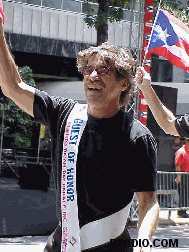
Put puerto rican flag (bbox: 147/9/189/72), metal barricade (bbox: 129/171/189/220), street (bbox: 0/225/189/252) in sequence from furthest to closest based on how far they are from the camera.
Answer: metal barricade (bbox: 129/171/189/220) → street (bbox: 0/225/189/252) → puerto rican flag (bbox: 147/9/189/72)

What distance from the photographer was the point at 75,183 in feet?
10.2

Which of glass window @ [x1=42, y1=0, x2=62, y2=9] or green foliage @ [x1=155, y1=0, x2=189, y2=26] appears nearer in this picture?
glass window @ [x1=42, y1=0, x2=62, y2=9]

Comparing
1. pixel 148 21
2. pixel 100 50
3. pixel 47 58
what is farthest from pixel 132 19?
pixel 100 50

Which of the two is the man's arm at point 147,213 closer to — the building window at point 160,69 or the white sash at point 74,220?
the white sash at point 74,220

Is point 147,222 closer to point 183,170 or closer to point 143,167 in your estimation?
point 143,167

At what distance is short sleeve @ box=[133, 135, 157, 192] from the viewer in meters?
3.13

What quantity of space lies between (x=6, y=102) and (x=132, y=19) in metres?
2.77

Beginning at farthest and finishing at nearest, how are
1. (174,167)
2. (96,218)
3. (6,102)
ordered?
(174,167) → (6,102) → (96,218)

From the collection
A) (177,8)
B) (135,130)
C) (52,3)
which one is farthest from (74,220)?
(177,8)

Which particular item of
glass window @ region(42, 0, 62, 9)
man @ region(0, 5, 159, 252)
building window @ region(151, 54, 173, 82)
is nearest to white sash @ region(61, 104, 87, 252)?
man @ region(0, 5, 159, 252)

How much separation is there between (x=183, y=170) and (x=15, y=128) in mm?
3883

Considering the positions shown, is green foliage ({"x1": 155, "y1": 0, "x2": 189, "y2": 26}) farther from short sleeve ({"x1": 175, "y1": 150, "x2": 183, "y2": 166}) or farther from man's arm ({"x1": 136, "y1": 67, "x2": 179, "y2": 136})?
man's arm ({"x1": 136, "y1": 67, "x2": 179, "y2": 136})

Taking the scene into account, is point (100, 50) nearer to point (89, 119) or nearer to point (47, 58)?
point (89, 119)

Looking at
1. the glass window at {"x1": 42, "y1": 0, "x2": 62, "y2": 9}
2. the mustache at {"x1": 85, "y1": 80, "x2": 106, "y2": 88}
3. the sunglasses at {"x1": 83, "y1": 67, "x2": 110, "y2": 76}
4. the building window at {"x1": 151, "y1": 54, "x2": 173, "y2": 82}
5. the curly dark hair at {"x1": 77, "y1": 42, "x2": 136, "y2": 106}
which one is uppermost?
the glass window at {"x1": 42, "y1": 0, "x2": 62, "y2": 9}
